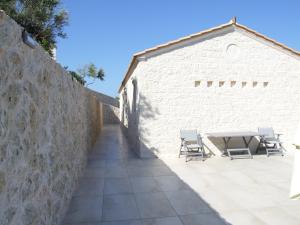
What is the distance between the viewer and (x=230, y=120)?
9359 millimetres

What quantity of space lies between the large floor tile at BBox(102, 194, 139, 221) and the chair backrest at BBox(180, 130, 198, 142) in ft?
12.3

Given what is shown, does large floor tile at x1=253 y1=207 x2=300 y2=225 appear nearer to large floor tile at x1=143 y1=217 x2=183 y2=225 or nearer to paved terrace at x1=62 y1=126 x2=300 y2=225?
paved terrace at x1=62 y1=126 x2=300 y2=225

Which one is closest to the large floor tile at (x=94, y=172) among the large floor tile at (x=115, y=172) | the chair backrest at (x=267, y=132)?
the large floor tile at (x=115, y=172)

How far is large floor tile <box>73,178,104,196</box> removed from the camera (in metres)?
5.39

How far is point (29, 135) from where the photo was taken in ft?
9.19

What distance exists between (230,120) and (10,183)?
26.8 feet

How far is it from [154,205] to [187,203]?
613mm

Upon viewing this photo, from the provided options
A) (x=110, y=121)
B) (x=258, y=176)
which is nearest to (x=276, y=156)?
(x=258, y=176)

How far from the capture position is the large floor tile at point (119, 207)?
4320 millimetres

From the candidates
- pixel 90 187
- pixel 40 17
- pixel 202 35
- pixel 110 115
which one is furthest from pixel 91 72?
pixel 90 187

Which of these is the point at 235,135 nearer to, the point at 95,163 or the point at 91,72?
the point at 95,163

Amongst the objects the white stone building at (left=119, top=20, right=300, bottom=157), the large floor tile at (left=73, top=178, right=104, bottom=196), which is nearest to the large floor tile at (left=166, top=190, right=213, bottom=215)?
the large floor tile at (left=73, top=178, right=104, bottom=196)

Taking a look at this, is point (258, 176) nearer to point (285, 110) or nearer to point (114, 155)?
point (285, 110)

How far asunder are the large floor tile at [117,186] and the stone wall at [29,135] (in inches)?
49.0
